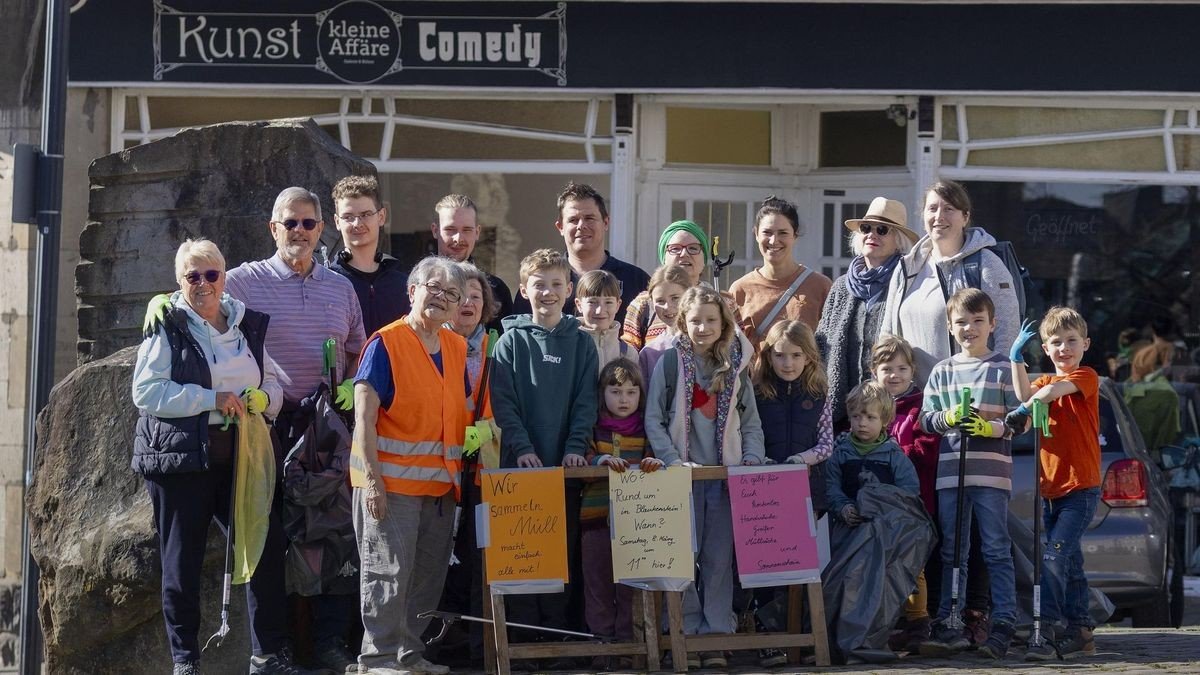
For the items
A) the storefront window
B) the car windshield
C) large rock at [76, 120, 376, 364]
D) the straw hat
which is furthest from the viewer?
the storefront window

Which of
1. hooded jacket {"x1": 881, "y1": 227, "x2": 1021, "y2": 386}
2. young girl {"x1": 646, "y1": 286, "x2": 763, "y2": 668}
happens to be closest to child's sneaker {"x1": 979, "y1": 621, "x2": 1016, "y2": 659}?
young girl {"x1": 646, "y1": 286, "x2": 763, "y2": 668}

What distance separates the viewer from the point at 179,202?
8.60 metres

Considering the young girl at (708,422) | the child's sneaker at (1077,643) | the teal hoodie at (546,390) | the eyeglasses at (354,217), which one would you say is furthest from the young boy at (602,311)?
the child's sneaker at (1077,643)

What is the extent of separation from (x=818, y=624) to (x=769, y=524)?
0.46 metres

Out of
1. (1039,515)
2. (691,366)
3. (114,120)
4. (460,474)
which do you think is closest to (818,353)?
(691,366)

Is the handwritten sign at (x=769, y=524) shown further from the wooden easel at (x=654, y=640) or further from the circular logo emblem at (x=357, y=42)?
the circular logo emblem at (x=357, y=42)

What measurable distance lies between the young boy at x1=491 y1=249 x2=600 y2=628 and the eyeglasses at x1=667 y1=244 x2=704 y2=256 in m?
0.93

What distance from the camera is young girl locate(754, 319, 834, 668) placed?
7004mm

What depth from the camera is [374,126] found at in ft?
40.3

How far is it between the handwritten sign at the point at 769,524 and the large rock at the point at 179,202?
2.59 meters

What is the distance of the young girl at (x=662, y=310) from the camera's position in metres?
7.03

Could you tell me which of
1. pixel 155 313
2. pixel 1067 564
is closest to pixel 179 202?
pixel 155 313

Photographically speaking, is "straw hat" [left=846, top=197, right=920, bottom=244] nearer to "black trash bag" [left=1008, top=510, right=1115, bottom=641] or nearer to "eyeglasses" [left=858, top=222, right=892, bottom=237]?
"eyeglasses" [left=858, top=222, right=892, bottom=237]

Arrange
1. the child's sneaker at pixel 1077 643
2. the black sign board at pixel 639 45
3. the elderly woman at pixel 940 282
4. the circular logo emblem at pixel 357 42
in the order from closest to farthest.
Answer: the child's sneaker at pixel 1077 643 < the elderly woman at pixel 940 282 < the black sign board at pixel 639 45 < the circular logo emblem at pixel 357 42
